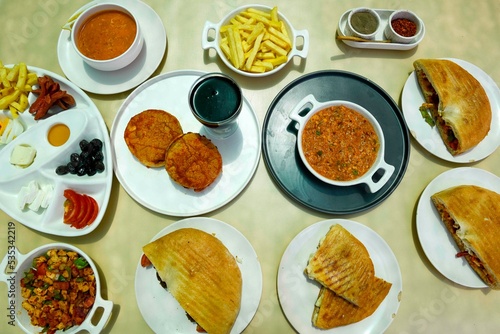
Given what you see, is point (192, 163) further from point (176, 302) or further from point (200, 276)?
point (176, 302)

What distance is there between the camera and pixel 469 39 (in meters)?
2.68

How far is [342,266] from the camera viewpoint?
206 cm

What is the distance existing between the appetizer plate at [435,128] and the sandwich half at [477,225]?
0.27 metres

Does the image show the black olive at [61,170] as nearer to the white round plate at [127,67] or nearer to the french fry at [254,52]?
the white round plate at [127,67]

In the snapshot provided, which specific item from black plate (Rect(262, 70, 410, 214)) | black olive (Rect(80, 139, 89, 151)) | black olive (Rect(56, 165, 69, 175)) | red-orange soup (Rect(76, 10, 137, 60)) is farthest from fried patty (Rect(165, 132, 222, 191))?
red-orange soup (Rect(76, 10, 137, 60))

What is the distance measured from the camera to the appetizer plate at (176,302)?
2070 millimetres

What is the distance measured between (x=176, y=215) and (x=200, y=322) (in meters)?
0.67

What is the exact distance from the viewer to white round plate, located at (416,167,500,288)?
86.1 inches

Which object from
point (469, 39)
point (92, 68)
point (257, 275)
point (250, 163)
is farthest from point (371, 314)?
point (92, 68)

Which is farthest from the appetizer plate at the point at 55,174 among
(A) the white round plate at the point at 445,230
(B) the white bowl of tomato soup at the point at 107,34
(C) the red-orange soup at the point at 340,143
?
(A) the white round plate at the point at 445,230

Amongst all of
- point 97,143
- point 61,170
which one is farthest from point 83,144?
point 61,170

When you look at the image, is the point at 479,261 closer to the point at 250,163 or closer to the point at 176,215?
the point at 250,163

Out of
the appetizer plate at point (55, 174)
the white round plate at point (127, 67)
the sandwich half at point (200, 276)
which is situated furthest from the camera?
the white round plate at point (127, 67)

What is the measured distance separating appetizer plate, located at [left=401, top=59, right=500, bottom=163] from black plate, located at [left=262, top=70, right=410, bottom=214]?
10 centimetres
